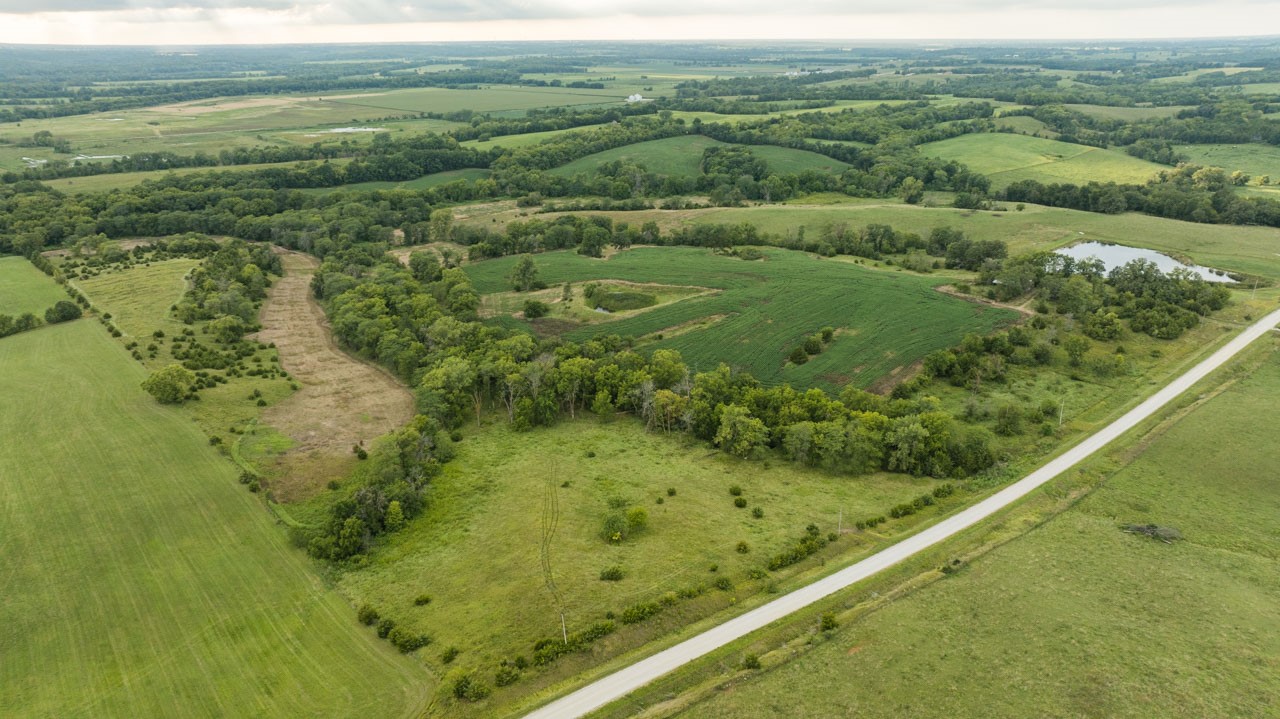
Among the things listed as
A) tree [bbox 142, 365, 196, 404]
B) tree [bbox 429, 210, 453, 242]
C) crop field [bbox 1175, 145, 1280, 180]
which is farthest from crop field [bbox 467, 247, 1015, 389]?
crop field [bbox 1175, 145, 1280, 180]

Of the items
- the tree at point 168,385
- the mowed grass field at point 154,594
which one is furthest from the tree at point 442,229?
the mowed grass field at point 154,594

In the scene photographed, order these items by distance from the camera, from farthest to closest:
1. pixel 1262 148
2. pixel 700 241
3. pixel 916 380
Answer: pixel 1262 148
pixel 700 241
pixel 916 380

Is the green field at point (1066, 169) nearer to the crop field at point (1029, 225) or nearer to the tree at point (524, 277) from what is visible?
the crop field at point (1029, 225)

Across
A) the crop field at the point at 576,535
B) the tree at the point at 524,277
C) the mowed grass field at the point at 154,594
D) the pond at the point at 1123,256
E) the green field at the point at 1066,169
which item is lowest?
the crop field at the point at 576,535

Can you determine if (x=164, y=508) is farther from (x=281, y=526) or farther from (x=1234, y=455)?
(x=1234, y=455)

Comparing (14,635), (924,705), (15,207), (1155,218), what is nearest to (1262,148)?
(1155,218)

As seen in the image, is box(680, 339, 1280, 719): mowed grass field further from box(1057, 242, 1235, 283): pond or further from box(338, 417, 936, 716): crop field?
box(1057, 242, 1235, 283): pond
